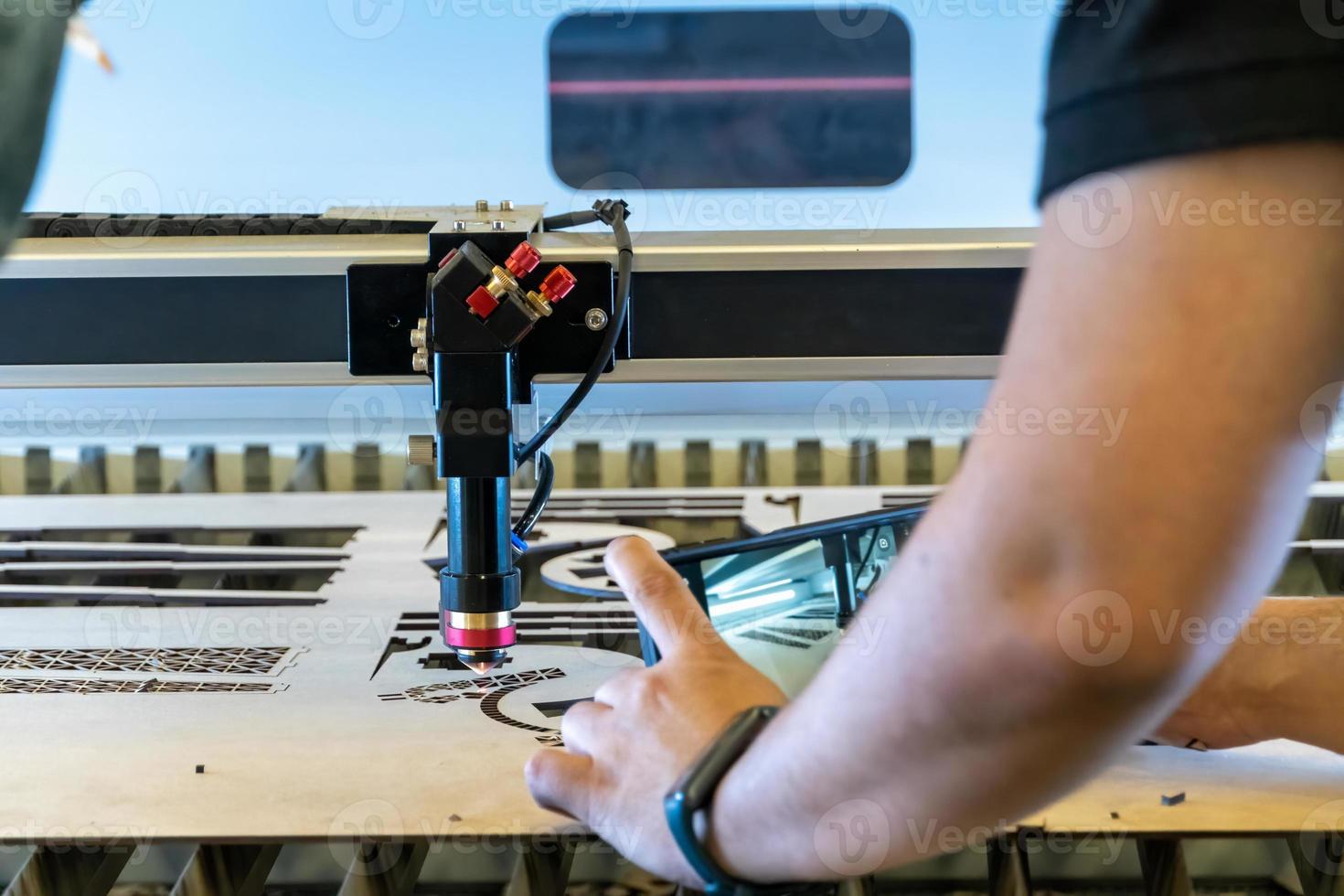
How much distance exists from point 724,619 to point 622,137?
232 centimetres

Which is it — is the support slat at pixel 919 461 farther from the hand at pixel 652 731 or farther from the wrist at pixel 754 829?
the wrist at pixel 754 829

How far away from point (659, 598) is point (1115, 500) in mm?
483

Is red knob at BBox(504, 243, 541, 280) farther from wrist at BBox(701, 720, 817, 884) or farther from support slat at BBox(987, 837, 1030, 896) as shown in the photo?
support slat at BBox(987, 837, 1030, 896)

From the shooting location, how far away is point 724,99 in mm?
3137

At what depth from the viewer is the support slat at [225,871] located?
855 mm

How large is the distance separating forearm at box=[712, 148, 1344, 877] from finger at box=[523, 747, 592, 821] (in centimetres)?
32

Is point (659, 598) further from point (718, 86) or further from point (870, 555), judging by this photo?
point (718, 86)

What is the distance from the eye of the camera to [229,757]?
1013mm

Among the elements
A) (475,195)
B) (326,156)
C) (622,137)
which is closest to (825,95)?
(622,137)

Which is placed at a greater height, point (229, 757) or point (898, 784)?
point (898, 784)

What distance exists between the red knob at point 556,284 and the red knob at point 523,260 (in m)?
0.02

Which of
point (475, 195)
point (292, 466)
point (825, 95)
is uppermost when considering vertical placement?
point (825, 95)

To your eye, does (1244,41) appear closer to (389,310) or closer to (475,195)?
(389,310)

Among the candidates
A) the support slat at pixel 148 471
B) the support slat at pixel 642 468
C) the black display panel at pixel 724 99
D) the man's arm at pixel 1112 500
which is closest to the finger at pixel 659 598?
the man's arm at pixel 1112 500
